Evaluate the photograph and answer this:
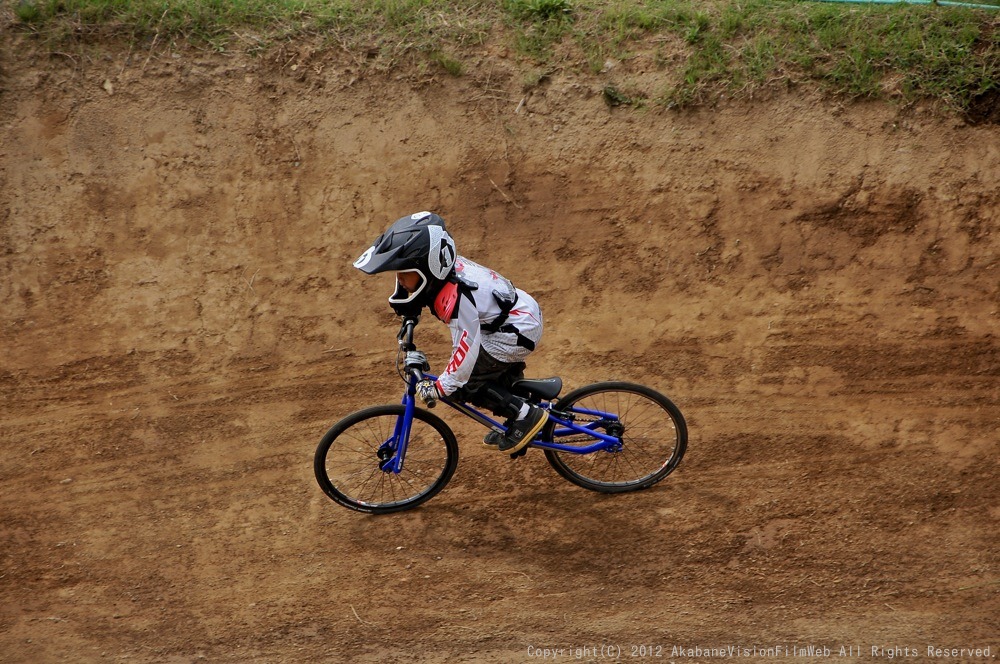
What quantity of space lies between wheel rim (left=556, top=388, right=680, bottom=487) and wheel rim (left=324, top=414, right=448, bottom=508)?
1.04 m

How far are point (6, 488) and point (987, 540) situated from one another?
8.02m

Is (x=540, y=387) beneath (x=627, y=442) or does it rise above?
above

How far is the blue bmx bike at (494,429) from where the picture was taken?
6109 mm

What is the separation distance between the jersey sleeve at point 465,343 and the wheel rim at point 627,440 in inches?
38.9

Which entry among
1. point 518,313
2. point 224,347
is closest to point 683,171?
point 518,313

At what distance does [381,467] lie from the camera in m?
6.36

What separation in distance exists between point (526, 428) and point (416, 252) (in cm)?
159

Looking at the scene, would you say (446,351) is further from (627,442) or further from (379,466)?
(627,442)

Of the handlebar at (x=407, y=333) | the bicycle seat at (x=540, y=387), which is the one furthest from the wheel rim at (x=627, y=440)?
the handlebar at (x=407, y=333)

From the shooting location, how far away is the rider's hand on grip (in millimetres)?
5762

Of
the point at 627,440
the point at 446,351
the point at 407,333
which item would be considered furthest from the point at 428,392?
the point at 446,351

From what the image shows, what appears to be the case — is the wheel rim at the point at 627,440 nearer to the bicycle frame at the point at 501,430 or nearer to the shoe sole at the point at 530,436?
the bicycle frame at the point at 501,430

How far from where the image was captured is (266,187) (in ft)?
29.6

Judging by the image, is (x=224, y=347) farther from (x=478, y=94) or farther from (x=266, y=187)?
(x=478, y=94)
